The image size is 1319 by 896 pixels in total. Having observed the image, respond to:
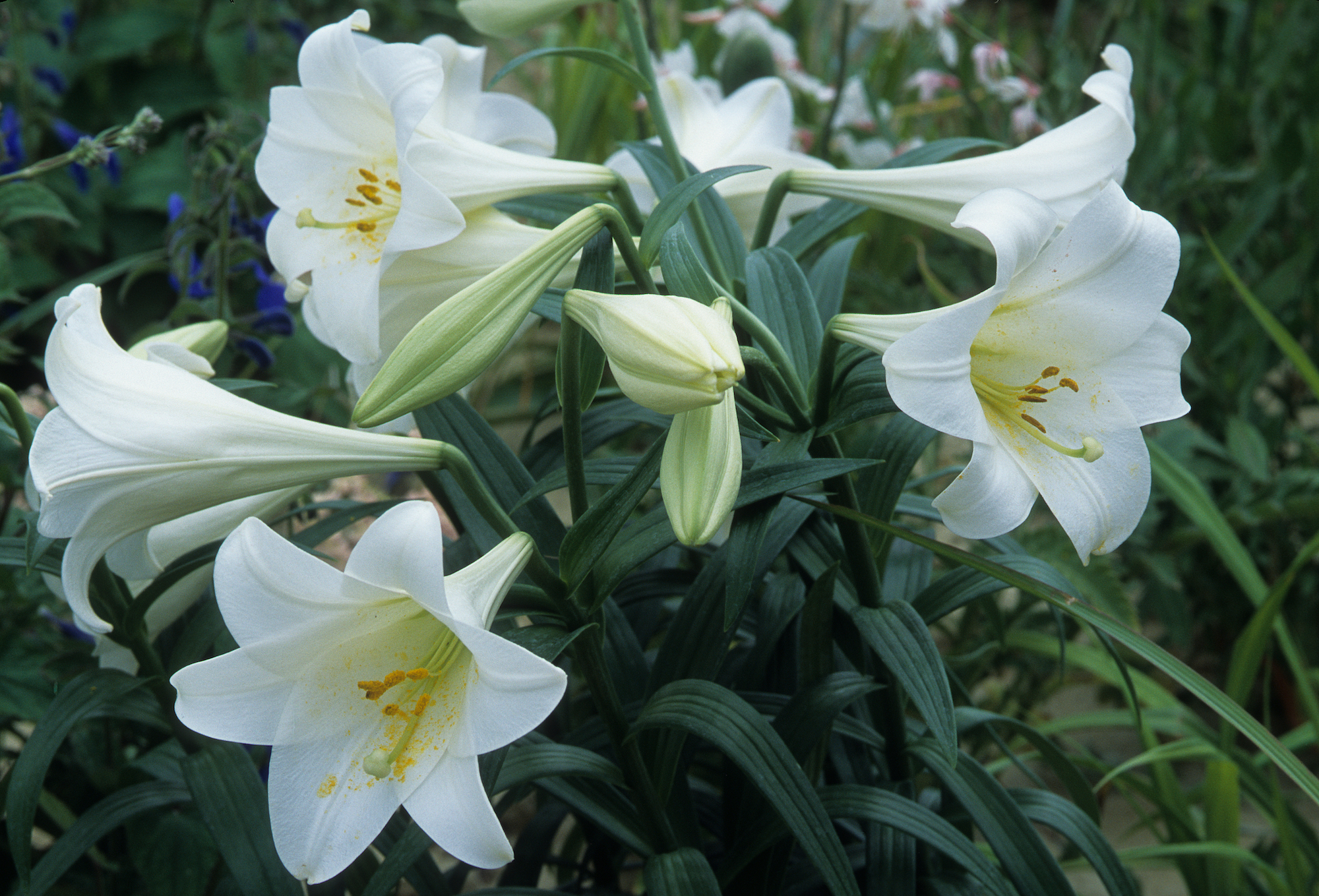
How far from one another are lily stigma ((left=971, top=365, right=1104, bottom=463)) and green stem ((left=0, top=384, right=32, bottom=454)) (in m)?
0.66

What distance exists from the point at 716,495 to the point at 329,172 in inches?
18.1

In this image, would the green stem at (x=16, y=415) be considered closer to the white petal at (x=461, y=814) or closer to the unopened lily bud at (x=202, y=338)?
the unopened lily bud at (x=202, y=338)

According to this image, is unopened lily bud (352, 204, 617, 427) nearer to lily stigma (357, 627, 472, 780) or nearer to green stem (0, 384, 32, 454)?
lily stigma (357, 627, 472, 780)

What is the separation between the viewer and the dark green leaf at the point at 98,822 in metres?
0.73

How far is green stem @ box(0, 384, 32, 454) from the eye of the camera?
0.68 metres

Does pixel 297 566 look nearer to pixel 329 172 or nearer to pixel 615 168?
pixel 329 172

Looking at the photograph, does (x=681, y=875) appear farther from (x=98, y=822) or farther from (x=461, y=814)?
(x=98, y=822)

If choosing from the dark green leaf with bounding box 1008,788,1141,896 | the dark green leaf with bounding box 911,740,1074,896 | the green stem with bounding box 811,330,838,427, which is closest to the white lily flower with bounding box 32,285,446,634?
the green stem with bounding box 811,330,838,427

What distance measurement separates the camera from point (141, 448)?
0.59m

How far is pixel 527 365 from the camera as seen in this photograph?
8.16 feet

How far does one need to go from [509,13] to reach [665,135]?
193mm

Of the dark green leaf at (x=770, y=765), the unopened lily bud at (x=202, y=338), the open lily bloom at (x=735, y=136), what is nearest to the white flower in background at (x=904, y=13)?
the open lily bloom at (x=735, y=136)

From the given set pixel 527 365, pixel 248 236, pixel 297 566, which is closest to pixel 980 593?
pixel 297 566

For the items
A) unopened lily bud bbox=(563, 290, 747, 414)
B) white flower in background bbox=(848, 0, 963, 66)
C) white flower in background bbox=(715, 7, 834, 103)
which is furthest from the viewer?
white flower in background bbox=(715, 7, 834, 103)
